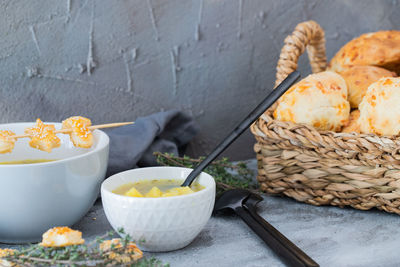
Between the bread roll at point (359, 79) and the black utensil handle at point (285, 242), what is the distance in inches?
17.7

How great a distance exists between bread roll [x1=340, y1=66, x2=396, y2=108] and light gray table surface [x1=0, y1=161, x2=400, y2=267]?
0.32 meters

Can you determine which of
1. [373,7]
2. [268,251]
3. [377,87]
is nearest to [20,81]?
[268,251]

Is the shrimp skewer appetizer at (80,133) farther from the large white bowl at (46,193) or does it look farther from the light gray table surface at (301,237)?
the light gray table surface at (301,237)

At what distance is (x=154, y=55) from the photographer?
146 cm

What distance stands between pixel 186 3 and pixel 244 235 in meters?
0.86

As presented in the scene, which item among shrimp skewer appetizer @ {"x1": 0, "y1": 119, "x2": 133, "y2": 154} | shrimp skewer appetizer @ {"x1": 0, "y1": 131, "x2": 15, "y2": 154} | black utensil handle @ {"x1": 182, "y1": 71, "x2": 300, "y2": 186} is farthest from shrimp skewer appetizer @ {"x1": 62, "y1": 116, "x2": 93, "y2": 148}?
black utensil handle @ {"x1": 182, "y1": 71, "x2": 300, "y2": 186}

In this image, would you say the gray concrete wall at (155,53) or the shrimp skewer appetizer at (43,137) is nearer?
the shrimp skewer appetizer at (43,137)

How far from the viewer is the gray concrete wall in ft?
4.26

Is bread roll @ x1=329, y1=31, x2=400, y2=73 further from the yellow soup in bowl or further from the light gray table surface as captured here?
the yellow soup in bowl

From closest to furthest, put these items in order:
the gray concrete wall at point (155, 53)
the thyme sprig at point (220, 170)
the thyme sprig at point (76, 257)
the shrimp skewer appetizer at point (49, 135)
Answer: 1. the thyme sprig at point (76, 257)
2. the shrimp skewer appetizer at point (49, 135)
3. the thyme sprig at point (220, 170)
4. the gray concrete wall at point (155, 53)

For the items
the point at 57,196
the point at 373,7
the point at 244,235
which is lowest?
the point at 244,235

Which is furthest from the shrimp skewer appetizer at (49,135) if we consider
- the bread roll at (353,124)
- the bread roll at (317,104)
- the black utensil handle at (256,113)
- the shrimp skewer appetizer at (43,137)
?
the bread roll at (353,124)

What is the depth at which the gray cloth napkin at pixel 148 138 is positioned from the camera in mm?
1244

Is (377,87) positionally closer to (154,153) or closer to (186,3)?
(154,153)
